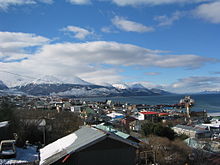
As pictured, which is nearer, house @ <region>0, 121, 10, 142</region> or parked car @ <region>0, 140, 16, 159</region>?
parked car @ <region>0, 140, 16, 159</region>

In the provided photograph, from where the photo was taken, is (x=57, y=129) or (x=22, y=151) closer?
(x=22, y=151)

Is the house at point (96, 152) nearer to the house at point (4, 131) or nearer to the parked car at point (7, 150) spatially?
the parked car at point (7, 150)

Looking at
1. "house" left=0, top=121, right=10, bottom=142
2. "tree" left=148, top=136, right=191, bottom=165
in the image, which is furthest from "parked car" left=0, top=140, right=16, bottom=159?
"tree" left=148, top=136, right=191, bottom=165

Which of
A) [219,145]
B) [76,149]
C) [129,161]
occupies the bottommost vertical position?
[219,145]

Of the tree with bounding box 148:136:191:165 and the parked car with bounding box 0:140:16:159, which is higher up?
the parked car with bounding box 0:140:16:159

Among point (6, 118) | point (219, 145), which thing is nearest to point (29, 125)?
point (6, 118)

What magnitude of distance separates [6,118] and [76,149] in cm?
1549

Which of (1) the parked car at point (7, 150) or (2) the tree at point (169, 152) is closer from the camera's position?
(1) the parked car at point (7, 150)

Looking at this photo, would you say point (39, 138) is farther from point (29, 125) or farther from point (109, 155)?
point (109, 155)

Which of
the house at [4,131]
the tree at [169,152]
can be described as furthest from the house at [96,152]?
the house at [4,131]

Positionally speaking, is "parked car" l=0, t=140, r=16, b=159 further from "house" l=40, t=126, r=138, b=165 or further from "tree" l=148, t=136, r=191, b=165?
"tree" l=148, t=136, r=191, b=165

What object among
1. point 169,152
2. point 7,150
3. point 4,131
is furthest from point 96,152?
point 4,131

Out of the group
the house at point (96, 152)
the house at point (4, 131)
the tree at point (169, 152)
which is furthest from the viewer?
the house at point (4, 131)

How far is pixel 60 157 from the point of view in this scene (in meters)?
9.63
